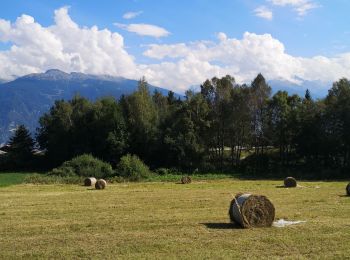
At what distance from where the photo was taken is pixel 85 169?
192ft

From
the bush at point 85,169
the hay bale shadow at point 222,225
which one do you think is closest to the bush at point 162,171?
the bush at point 85,169

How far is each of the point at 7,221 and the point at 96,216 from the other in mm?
3662

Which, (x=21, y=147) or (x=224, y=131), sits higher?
(x=224, y=131)

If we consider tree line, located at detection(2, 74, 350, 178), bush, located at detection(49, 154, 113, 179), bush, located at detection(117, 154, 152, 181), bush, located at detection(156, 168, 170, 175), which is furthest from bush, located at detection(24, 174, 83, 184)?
tree line, located at detection(2, 74, 350, 178)

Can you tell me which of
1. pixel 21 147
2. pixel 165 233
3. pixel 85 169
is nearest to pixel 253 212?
pixel 165 233

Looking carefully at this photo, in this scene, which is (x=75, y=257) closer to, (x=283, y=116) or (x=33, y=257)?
(x=33, y=257)

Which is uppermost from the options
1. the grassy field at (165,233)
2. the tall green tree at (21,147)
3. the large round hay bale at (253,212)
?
the tall green tree at (21,147)

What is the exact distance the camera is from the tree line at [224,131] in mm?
65312

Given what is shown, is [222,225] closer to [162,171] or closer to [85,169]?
[85,169]

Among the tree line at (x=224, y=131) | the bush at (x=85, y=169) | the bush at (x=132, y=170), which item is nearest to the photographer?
the bush at (x=132, y=170)

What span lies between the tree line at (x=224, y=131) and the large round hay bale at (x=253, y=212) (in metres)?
45.0

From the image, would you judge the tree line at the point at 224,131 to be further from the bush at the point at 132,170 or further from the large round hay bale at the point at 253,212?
the large round hay bale at the point at 253,212

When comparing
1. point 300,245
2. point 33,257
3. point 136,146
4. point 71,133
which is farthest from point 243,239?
point 71,133

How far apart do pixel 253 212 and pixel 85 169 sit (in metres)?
42.6
